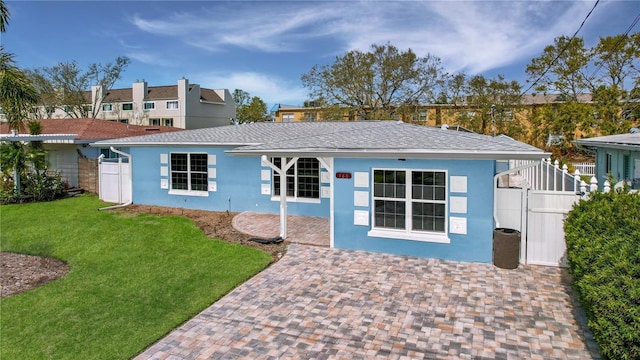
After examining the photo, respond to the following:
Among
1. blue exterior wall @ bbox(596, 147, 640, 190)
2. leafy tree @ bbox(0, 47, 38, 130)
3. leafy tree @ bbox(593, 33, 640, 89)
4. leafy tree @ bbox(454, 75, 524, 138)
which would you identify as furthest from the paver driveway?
leafy tree @ bbox(593, 33, 640, 89)

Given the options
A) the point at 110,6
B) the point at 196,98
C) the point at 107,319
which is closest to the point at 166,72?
the point at 196,98

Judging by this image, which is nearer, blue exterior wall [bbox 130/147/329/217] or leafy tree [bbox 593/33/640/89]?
blue exterior wall [bbox 130/147/329/217]

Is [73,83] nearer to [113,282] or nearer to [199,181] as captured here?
[199,181]

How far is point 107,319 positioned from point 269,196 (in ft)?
27.5

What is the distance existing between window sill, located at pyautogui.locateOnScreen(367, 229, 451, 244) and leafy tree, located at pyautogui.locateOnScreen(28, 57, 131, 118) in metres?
55.2

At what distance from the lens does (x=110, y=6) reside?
730 inches

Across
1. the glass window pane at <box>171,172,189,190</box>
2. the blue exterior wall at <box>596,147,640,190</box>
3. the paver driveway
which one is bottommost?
the paver driveway

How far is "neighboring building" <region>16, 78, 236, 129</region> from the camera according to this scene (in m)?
53.9

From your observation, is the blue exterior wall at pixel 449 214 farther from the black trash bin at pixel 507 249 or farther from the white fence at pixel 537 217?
the white fence at pixel 537 217

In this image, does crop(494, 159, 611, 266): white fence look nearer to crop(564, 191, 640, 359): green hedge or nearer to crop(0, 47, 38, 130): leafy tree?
crop(564, 191, 640, 359): green hedge

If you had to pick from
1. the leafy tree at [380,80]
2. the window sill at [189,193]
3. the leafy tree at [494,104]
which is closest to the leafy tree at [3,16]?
the window sill at [189,193]

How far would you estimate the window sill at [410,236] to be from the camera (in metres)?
9.50

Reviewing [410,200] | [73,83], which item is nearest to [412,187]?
[410,200]

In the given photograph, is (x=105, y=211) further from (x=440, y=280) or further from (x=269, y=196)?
(x=440, y=280)
